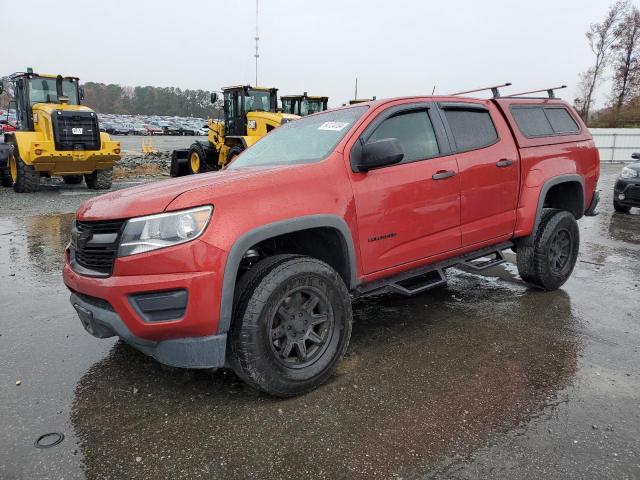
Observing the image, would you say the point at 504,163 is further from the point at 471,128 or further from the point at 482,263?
the point at 482,263

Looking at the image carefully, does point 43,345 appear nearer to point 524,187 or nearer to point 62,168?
point 524,187

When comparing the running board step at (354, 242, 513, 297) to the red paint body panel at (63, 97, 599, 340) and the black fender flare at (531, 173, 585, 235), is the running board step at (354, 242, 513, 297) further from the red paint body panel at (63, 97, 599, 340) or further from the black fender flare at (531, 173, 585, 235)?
the black fender flare at (531, 173, 585, 235)

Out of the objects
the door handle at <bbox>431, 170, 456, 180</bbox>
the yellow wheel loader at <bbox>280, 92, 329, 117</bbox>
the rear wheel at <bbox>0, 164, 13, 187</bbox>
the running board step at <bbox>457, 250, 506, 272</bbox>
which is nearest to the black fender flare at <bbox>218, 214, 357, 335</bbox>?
the door handle at <bbox>431, 170, 456, 180</bbox>

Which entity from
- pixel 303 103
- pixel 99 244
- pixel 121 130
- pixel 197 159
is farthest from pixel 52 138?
pixel 121 130

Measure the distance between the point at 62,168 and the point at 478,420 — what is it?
12894 mm

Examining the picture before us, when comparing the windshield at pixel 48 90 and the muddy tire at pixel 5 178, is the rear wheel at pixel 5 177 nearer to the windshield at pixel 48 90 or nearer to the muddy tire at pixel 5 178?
the muddy tire at pixel 5 178

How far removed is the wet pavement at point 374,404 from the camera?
2467 millimetres

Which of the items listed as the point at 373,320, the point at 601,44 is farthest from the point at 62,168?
the point at 601,44

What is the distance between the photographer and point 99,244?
289 cm

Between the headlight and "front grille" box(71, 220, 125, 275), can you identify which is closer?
the headlight

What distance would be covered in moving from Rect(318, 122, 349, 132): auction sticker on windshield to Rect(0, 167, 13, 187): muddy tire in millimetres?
13655

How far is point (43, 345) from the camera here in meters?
3.82

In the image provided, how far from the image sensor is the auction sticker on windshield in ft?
12.1

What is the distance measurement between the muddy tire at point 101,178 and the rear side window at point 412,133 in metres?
11.7
